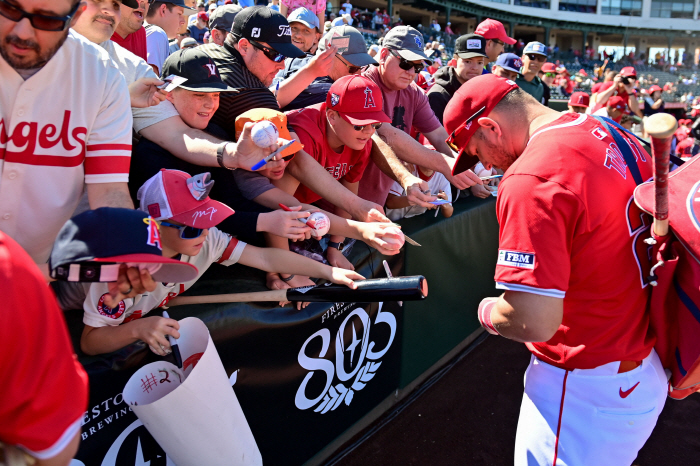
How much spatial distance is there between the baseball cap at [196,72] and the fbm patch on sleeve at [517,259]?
164 cm

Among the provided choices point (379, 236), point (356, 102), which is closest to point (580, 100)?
point (356, 102)

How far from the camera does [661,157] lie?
1.62m

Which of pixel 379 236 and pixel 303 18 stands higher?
pixel 303 18

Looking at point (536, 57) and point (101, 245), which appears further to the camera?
point (536, 57)

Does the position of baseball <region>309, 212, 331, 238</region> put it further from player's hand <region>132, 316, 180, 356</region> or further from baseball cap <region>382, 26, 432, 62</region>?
baseball cap <region>382, 26, 432, 62</region>

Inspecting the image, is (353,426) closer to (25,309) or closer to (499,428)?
(499,428)

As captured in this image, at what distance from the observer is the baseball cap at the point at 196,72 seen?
259cm

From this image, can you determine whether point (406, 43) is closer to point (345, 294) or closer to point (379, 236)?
point (379, 236)

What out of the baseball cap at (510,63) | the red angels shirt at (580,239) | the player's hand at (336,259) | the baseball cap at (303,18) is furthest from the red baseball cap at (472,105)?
the baseball cap at (510,63)

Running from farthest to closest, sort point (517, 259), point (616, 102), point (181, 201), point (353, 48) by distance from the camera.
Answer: point (616, 102) < point (353, 48) < point (181, 201) < point (517, 259)

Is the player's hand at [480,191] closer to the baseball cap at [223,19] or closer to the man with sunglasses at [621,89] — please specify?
the baseball cap at [223,19]

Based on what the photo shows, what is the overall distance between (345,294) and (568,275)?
0.98 metres

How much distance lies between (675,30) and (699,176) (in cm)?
7047

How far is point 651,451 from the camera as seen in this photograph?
358cm
